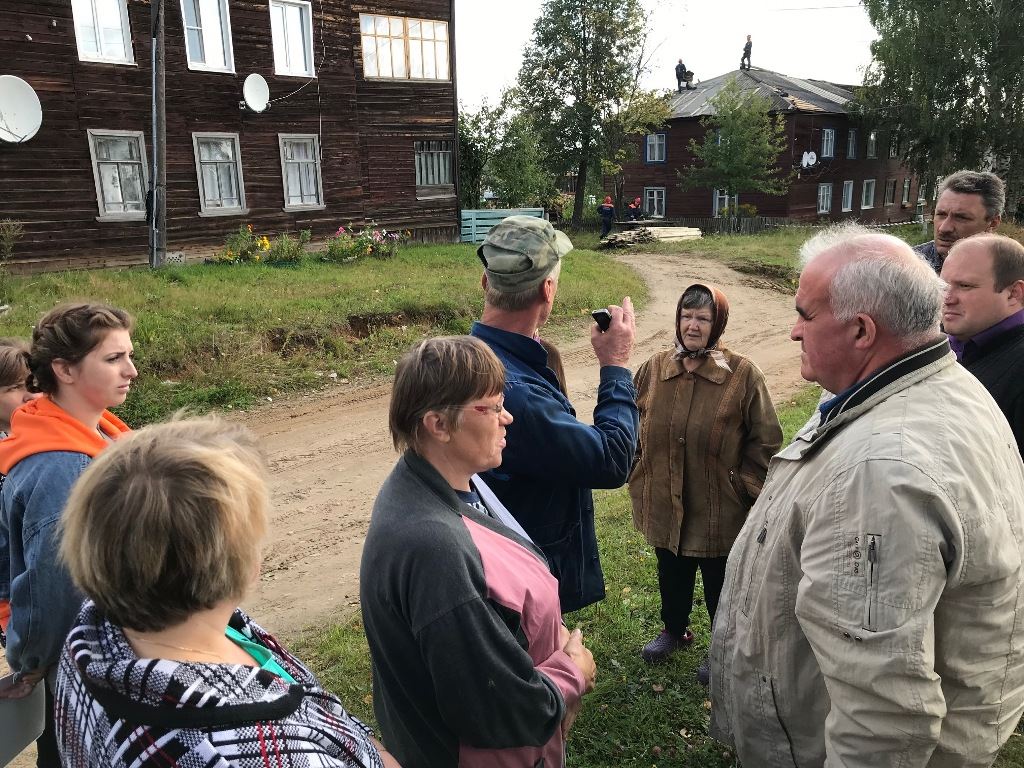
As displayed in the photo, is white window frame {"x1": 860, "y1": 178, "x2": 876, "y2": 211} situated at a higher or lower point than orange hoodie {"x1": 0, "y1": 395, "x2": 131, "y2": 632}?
higher

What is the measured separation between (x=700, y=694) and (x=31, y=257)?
1506cm

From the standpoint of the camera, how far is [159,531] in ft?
4.05

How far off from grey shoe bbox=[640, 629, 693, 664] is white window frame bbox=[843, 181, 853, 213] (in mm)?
36212

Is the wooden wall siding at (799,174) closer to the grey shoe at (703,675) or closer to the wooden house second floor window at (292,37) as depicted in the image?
the wooden house second floor window at (292,37)

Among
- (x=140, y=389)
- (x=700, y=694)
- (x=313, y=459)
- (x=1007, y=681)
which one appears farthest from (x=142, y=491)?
(x=140, y=389)

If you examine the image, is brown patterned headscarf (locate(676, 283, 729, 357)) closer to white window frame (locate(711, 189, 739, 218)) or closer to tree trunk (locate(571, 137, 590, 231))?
tree trunk (locate(571, 137, 590, 231))

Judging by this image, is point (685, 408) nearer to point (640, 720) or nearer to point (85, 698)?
point (640, 720)

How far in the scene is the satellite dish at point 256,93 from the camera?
15.8 metres

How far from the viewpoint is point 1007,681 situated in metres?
1.86

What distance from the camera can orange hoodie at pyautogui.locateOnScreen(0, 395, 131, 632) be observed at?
7.55 feet

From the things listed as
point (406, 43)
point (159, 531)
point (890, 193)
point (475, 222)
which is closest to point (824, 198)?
point (890, 193)

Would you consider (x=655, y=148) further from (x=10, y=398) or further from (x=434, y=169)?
(x=10, y=398)

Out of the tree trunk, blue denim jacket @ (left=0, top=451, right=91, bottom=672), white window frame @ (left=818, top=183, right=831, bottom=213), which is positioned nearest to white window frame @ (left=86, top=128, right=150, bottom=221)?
blue denim jacket @ (left=0, top=451, right=91, bottom=672)

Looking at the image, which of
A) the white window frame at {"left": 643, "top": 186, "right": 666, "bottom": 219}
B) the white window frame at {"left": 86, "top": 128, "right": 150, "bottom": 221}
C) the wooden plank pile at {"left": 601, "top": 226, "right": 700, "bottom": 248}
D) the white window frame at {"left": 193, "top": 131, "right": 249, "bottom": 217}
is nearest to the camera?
the white window frame at {"left": 86, "top": 128, "right": 150, "bottom": 221}
